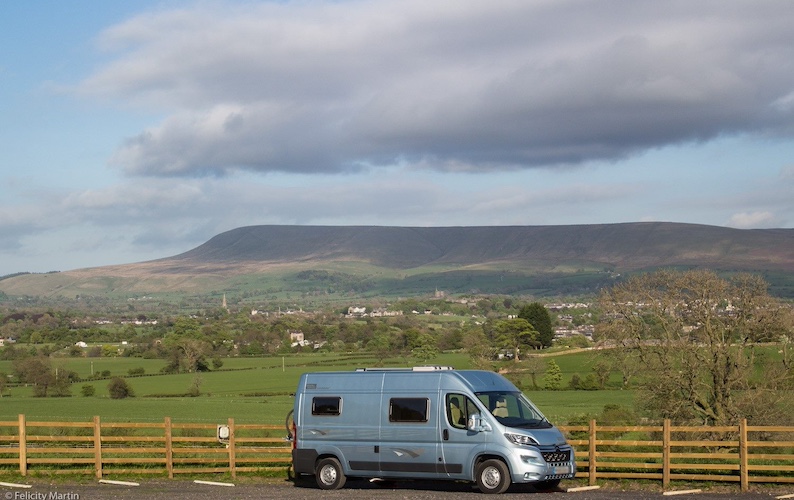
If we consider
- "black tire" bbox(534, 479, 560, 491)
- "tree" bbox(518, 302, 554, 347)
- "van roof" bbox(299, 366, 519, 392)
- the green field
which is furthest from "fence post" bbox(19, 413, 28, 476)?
"tree" bbox(518, 302, 554, 347)

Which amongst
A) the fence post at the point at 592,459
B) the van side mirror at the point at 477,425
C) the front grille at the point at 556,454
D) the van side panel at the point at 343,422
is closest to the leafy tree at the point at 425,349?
the van side panel at the point at 343,422

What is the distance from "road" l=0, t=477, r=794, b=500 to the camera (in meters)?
20.3

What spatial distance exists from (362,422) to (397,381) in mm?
1289

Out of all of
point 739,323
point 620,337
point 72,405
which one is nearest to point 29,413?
point 72,405

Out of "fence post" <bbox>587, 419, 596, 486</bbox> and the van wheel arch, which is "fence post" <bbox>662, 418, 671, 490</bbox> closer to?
"fence post" <bbox>587, 419, 596, 486</bbox>

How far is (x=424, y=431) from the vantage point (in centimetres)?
2141

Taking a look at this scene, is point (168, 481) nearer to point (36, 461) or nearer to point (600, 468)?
point (36, 461)

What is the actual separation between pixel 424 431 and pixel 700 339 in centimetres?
2204

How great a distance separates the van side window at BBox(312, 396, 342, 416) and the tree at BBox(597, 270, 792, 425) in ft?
63.1

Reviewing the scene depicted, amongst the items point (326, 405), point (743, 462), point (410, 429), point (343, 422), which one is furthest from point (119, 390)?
point (743, 462)

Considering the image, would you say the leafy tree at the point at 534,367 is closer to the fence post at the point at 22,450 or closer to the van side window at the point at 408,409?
the fence post at the point at 22,450

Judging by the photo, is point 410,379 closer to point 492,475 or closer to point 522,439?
point 492,475

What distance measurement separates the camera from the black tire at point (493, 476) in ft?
67.0

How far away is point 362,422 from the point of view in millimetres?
22203
